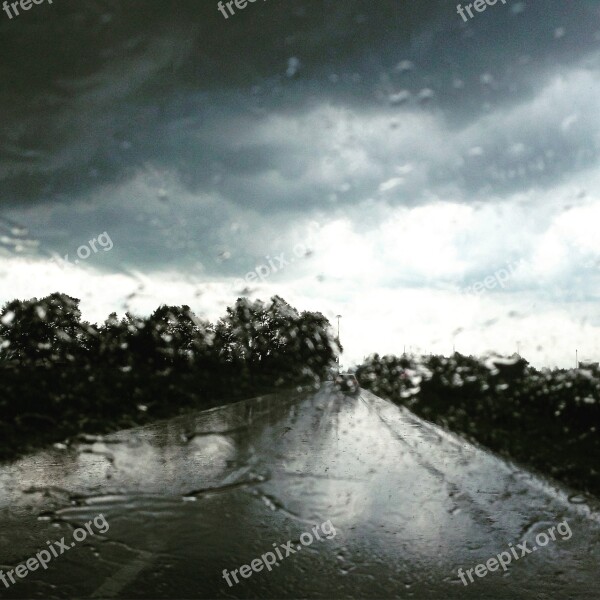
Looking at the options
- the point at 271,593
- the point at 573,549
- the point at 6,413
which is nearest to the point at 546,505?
the point at 573,549

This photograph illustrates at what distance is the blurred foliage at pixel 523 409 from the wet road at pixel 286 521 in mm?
1625

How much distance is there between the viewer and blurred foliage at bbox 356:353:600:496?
1185cm

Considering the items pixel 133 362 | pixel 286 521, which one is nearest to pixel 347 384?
pixel 133 362

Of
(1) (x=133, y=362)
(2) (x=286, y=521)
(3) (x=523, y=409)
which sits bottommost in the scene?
(3) (x=523, y=409)

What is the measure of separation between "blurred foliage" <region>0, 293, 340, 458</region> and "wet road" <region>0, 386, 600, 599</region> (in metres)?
3.45

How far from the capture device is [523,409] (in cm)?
2494

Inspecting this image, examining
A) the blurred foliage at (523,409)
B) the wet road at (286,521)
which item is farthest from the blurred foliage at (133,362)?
the blurred foliage at (523,409)

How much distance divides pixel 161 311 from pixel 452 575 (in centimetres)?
6196

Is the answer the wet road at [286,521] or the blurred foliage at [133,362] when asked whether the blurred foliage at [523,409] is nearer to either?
the wet road at [286,521]

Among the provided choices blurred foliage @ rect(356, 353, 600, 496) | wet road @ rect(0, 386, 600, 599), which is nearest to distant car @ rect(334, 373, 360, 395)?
blurred foliage @ rect(356, 353, 600, 496)

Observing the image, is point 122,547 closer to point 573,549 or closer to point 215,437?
point 573,549

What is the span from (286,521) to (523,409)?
68.7ft

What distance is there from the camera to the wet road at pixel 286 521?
4352 mm

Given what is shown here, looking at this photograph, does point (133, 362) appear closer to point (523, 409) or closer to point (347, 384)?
point (347, 384)
